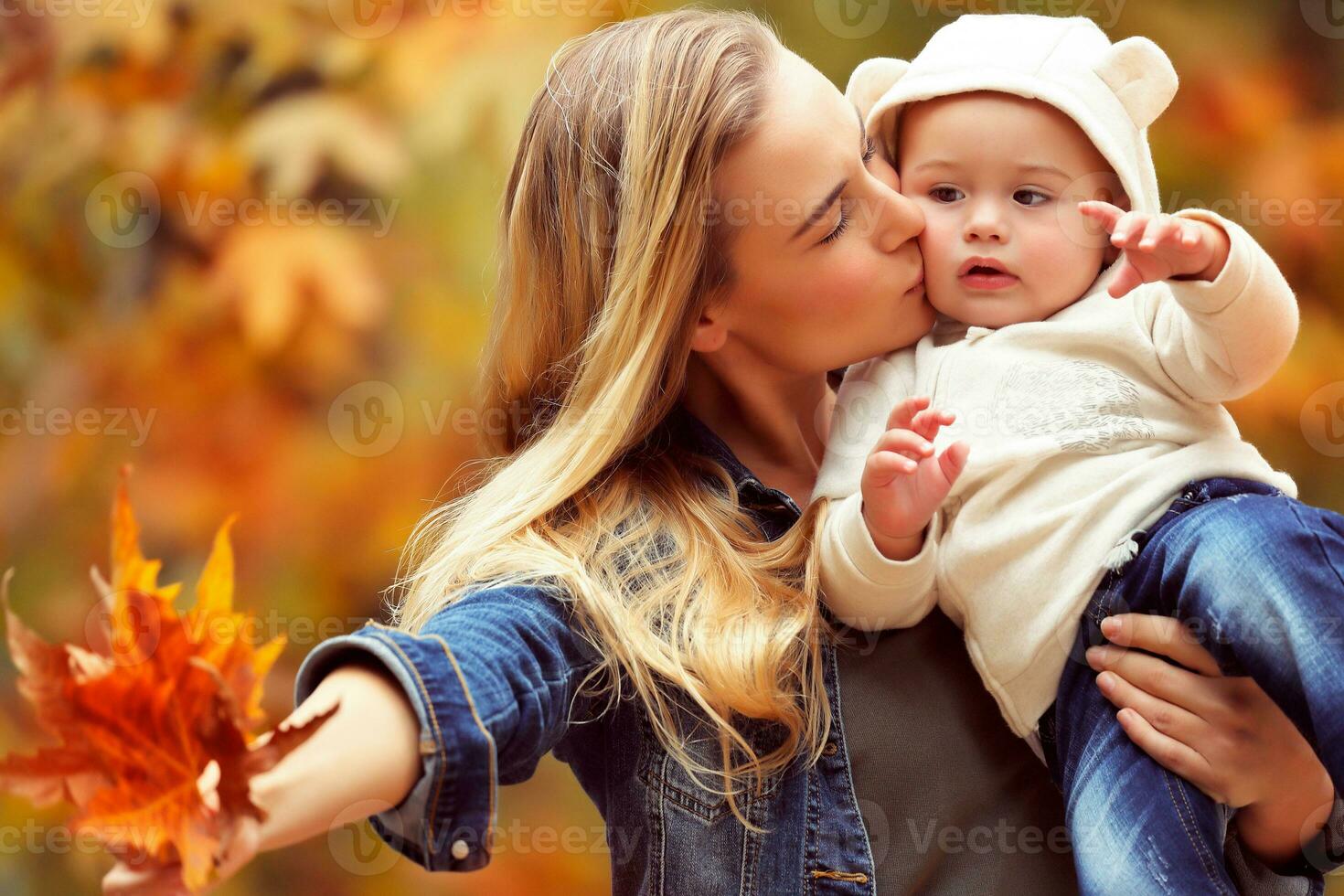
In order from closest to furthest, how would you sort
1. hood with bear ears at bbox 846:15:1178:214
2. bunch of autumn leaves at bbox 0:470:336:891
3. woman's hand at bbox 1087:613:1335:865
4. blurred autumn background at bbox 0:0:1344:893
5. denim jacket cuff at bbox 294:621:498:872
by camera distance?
1. bunch of autumn leaves at bbox 0:470:336:891
2. denim jacket cuff at bbox 294:621:498:872
3. woman's hand at bbox 1087:613:1335:865
4. hood with bear ears at bbox 846:15:1178:214
5. blurred autumn background at bbox 0:0:1344:893

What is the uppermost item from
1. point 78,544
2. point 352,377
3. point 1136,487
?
point 1136,487

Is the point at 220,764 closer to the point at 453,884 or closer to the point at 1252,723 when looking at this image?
the point at 1252,723

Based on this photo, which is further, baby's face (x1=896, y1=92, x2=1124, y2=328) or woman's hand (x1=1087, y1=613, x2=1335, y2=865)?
baby's face (x1=896, y1=92, x2=1124, y2=328)

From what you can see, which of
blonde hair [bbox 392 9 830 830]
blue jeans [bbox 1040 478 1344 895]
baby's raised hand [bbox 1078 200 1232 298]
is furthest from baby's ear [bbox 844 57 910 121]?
blue jeans [bbox 1040 478 1344 895]

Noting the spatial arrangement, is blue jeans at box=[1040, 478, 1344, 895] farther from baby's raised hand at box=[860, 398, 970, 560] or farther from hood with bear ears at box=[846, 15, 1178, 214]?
hood with bear ears at box=[846, 15, 1178, 214]

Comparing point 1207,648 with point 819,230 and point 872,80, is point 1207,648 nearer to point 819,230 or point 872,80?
point 819,230

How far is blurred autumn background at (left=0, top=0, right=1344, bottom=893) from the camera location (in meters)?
2.31

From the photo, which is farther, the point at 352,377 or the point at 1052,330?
the point at 352,377

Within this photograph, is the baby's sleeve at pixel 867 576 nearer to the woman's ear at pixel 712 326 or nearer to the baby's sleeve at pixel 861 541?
the baby's sleeve at pixel 861 541

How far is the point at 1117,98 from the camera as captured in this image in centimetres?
122

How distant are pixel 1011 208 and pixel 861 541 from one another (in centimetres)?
34

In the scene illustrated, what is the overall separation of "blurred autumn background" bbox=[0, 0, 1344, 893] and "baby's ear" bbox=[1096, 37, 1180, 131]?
3.56ft

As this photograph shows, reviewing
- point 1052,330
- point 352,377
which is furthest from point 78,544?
point 1052,330

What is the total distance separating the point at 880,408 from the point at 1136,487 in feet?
0.81
